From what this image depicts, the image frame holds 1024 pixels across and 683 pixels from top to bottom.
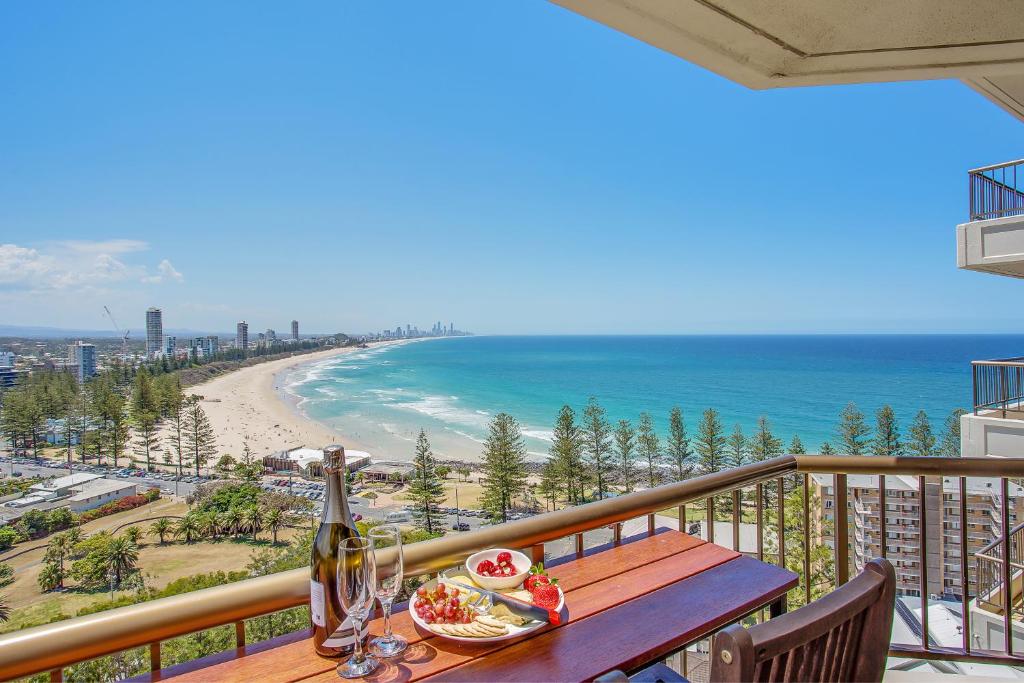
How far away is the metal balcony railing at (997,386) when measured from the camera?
6301 mm

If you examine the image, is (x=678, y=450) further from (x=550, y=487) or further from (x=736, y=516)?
(x=736, y=516)

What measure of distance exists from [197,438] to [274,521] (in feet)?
16.9

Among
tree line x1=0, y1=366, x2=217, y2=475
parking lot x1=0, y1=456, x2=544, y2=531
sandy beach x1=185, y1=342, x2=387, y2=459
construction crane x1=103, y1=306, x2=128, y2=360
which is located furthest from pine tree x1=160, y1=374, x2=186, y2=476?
sandy beach x1=185, y1=342, x2=387, y2=459

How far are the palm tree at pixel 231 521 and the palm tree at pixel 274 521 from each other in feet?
2.48

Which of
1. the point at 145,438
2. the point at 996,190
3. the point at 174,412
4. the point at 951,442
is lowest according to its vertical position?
the point at 951,442

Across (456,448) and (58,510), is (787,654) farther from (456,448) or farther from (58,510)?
(456,448)

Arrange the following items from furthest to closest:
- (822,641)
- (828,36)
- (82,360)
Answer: (82,360)
(828,36)
(822,641)

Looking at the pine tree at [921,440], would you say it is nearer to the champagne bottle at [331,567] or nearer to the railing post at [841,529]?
the railing post at [841,529]

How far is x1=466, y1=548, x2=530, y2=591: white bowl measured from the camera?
1103 millimetres

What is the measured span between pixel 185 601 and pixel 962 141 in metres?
31.3

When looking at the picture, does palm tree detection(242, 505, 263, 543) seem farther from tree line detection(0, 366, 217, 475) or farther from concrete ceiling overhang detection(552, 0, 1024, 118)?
concrete ceiling overhang detection(552, 0, 1024, 118)

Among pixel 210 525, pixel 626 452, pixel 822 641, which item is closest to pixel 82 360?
pixel 210 525

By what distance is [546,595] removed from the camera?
3.53ft

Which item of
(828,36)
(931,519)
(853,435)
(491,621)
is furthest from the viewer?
(853,435)
